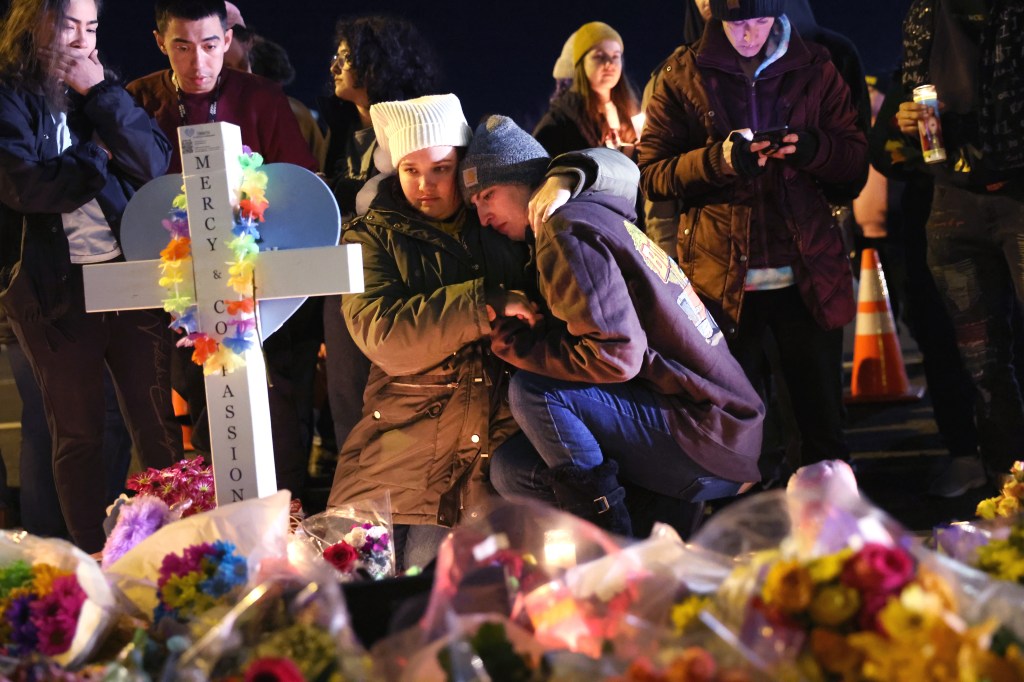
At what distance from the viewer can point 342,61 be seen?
4.21 m

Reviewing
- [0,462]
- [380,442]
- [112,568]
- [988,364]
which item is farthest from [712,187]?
[0,462]

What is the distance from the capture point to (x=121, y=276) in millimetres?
2488

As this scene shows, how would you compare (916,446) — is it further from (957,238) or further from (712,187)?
(712,187)

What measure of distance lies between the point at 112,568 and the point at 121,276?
2.55ft

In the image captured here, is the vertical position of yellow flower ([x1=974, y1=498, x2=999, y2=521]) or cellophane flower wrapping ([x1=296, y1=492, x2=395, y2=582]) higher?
yellow flower ([x1=974, y1=498, x2=999, y2=521])

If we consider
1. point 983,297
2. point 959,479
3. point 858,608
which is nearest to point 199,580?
point 858,608

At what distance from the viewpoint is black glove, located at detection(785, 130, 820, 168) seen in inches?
143


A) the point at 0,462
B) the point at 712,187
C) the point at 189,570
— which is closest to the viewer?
the point at 189,570

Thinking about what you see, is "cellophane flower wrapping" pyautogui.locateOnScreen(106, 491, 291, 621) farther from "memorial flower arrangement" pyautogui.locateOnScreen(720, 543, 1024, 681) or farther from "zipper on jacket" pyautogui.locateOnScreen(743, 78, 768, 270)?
"zipper on jacket" pyautogui.locateOnScreen(743, 78, 768, 270)

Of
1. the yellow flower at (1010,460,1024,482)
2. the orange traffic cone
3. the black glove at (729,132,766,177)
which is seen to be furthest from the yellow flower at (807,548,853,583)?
the orange traffic cone

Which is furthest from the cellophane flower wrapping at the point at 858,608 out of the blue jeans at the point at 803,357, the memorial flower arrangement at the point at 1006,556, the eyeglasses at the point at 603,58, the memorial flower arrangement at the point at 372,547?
the eyeglasses at the point at 603,58

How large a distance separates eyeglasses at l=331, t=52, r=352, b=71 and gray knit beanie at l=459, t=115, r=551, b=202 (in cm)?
127

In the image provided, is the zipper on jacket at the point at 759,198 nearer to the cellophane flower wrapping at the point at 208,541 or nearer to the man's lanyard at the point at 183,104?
the man's lanyard at the point at 183,104

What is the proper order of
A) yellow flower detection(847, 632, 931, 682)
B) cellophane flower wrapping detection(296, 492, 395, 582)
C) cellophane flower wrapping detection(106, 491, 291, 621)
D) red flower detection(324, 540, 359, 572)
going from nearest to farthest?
yellow flower detection(847, 632, 931, 682), cellophane flower wrapping detection(106, 491, 291, 621), red flower detection(324, 540, 359, 572), cellophane flower wrapping detection(296, 492, 395, 582)
